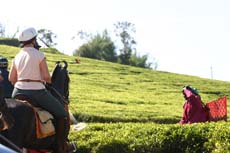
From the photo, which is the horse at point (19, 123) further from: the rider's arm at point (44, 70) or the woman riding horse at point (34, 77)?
the rider's arm at point (44, 70)

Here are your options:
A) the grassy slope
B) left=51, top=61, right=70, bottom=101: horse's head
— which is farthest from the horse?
the grassy slope

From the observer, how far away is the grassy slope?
21422mm

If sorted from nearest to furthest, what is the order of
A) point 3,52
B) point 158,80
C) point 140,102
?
1. point 140,102
2. point 158,80
3. point 3,52

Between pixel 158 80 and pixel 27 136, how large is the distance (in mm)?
34718

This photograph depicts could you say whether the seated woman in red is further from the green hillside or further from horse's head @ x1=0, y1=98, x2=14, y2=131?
horse's head @ x1=0, y1=98, x2=14, y2=131

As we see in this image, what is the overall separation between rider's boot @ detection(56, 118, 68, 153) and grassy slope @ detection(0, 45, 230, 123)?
811 cm

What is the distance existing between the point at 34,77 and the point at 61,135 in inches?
41.1

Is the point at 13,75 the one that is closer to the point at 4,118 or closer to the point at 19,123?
the point at 19,123

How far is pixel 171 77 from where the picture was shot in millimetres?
45688

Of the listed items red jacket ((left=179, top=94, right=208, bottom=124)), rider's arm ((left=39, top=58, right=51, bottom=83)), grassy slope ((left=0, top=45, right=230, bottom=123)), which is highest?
rider's arm ((left=39, top=58, right=51, bottom=83))

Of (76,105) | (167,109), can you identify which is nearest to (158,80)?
(167,109)

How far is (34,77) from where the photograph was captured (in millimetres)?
8414

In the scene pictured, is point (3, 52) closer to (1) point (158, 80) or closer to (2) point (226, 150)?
(1) point (158, 80)

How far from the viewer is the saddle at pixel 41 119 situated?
8.12 metres
